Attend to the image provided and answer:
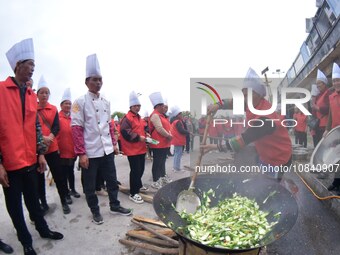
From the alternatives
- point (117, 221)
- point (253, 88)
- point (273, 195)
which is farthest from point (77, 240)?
point (253, 88)

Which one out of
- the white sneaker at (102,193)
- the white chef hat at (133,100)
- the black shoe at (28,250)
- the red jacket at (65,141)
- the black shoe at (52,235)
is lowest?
the white sneaker at (102,193)

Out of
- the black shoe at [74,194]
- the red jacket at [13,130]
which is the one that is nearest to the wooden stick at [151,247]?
the red jacket at [13,130]

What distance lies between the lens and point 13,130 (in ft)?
8.20

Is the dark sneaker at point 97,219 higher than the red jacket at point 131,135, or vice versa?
the red jacket at point 131,135

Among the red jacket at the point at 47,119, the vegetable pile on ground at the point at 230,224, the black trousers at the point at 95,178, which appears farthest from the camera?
the red jacket at the point at 47,119

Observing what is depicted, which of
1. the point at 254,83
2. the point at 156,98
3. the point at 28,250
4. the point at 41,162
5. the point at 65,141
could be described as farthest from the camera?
the point at 156,98

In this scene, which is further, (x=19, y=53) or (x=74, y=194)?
(x=74, y=194)

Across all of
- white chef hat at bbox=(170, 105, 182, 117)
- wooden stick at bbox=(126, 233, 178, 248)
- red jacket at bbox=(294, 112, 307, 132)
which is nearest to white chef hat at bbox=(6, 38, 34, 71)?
wooden stick at bbox=(126, 233, 178, 248)

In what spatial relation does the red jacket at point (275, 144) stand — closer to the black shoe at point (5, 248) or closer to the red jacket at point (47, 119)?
the red jacket at point (47, 119)

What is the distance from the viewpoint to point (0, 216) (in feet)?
12.4

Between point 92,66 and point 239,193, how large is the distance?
8.60 ft

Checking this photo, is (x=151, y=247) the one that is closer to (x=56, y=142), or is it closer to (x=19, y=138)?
(x=19, y=138)

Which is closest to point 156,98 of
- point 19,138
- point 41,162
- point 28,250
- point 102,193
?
point 102,193

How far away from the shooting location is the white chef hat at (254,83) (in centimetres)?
305
